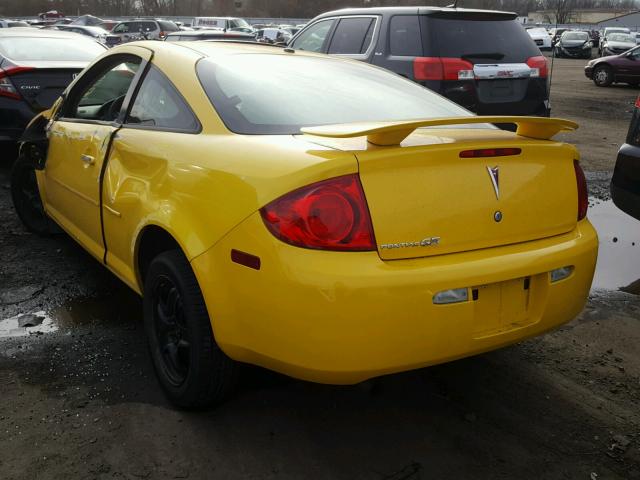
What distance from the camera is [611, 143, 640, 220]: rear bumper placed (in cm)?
428

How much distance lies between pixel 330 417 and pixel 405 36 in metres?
5.07

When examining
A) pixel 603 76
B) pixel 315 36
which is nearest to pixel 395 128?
pixel 315 36

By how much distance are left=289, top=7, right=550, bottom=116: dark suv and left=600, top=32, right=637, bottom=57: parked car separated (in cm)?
2378

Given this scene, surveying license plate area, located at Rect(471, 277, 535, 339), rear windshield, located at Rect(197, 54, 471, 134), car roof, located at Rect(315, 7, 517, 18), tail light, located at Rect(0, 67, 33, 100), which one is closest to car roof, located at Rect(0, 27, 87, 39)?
tail light, located at Rect(0, 67, 33, 100)

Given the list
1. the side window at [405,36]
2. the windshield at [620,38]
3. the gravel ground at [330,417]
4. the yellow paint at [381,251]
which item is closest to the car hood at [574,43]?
the windshield at [620,38]

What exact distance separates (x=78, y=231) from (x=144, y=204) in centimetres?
125

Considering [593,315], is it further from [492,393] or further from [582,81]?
[582,81]

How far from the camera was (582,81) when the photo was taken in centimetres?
2161

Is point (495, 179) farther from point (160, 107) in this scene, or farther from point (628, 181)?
point (628, 181)

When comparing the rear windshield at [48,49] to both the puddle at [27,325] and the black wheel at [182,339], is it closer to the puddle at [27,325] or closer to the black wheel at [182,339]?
the puddle at [27,325]

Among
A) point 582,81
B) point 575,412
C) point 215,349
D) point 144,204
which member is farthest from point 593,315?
point 582,81

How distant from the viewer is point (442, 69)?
6.39m

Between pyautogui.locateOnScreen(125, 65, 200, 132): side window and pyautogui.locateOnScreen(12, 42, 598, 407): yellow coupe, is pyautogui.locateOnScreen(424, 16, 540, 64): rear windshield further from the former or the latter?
pyautogui.locateOnScreen(125, 65, 200, 132): side window

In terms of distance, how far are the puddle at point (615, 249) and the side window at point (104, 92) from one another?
3.27 m
